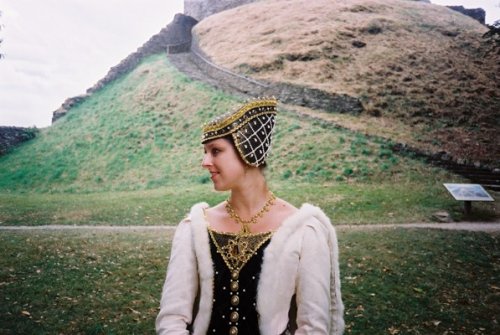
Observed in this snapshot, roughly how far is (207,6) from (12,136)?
30691 mm

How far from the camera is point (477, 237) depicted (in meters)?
8.62

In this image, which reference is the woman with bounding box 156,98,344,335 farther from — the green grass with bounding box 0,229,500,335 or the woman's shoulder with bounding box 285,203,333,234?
the green grass with bounding box 0,229,500,335

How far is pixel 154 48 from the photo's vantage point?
32656mm

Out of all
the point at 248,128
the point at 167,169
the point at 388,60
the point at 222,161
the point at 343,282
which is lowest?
the point at 343,282

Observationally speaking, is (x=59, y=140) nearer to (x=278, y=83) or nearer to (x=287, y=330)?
(x=278, y=83)

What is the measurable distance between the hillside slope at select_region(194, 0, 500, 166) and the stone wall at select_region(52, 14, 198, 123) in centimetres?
190

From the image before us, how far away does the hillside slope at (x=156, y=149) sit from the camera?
15.4m

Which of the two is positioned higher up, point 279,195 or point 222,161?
point 222,161

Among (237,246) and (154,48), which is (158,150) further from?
(237,246)

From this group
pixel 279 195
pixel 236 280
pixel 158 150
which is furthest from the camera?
pixel 158 150

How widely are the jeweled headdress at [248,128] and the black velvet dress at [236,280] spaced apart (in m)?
0.45

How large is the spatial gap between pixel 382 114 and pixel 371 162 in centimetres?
579

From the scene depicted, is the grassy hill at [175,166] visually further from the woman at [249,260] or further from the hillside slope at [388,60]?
the woman at [249,260]

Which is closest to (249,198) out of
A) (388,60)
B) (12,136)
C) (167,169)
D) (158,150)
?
(167,169)
